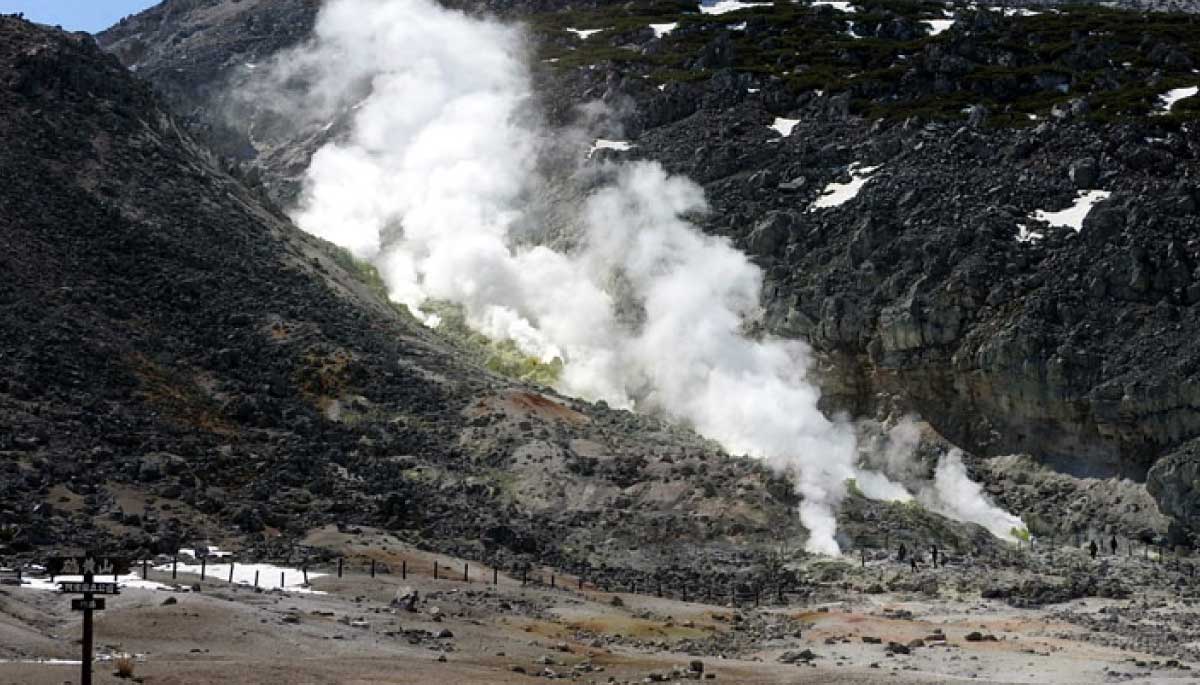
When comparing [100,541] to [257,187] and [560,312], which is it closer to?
[560,312]

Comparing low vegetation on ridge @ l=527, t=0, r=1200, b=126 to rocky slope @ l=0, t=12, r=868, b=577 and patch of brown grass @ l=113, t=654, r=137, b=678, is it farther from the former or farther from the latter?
patch of brown grass @ l=113, t=654, r=137, b=678

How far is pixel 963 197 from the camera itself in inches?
3017

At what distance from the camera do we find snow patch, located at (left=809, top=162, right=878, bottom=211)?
82.6m

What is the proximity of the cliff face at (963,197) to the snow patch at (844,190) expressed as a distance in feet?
1.60

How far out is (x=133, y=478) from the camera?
171 feet

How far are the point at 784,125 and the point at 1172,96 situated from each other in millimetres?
25258

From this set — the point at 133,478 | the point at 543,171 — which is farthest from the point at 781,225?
the point at 133,478

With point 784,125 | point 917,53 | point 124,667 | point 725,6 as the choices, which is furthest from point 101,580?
point 725,6

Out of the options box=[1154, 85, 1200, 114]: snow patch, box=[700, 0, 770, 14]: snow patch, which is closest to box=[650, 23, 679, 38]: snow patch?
box=[700, 0, 770, 14]: snow patch

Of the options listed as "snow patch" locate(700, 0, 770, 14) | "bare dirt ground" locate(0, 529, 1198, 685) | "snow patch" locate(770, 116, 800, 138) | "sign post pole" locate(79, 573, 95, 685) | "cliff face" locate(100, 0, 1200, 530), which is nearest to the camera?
"sign post pole" locate(79, 573, 95, 685)

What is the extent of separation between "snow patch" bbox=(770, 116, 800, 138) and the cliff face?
48 centimetres

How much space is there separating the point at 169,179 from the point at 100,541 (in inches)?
1477

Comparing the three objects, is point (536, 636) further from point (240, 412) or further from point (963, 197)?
point (963, 197)

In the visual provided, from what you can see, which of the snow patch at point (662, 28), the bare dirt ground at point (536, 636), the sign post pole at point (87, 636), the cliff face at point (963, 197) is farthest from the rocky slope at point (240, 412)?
the snow patch at point (662, 28)
